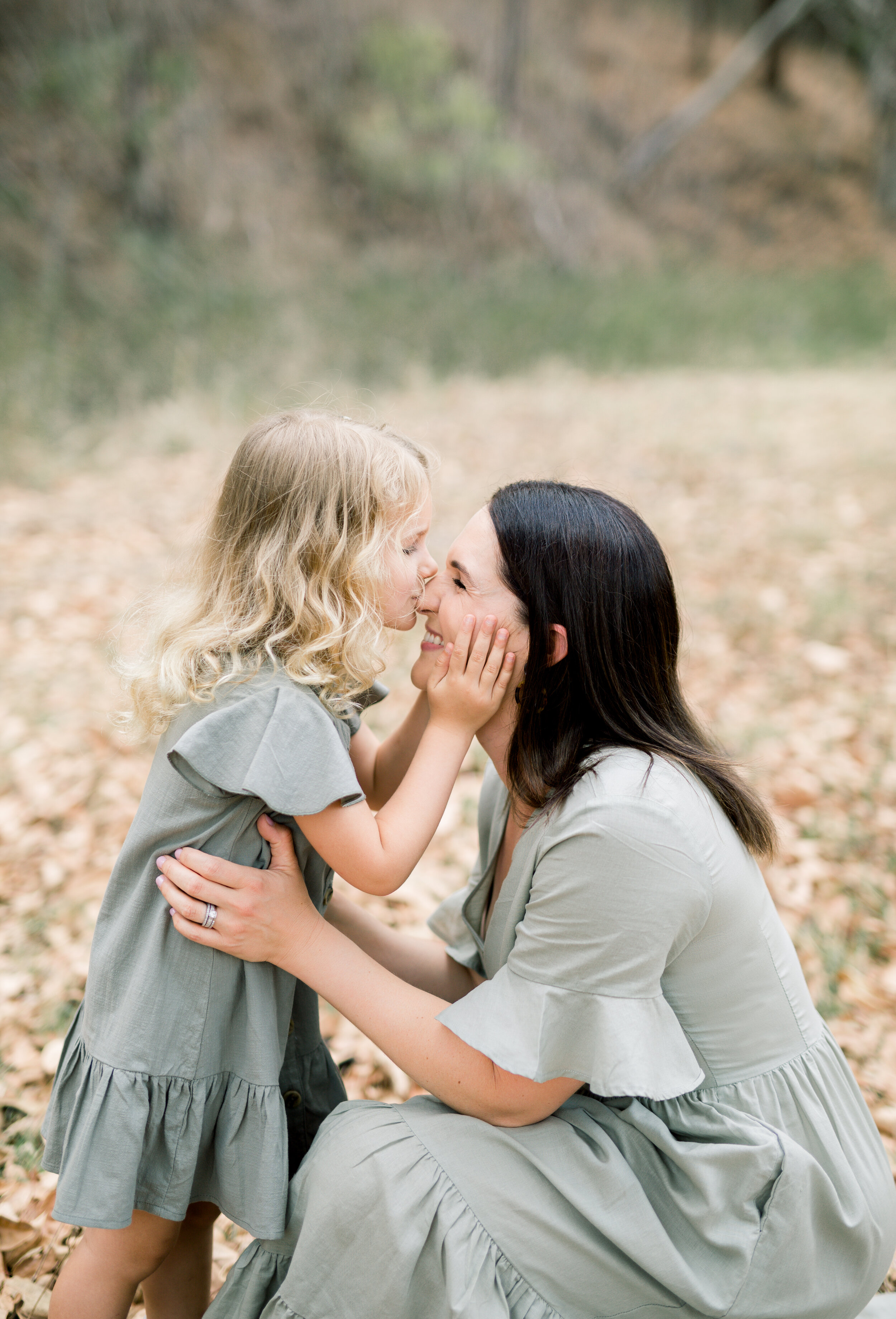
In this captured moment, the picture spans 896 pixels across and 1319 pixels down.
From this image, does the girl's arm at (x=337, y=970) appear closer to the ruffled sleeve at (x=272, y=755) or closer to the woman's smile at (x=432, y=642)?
the ruffled sleeve at (x=272, y=755)

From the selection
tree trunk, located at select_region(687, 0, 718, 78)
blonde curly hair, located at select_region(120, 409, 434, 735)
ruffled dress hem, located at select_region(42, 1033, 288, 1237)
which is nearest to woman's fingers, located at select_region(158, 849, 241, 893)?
blonde curly hair, located at select_region(120, 409, 434, 735)

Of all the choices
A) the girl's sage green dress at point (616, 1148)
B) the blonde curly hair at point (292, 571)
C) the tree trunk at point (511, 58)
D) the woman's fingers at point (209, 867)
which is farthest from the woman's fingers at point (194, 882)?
the tree trunk at point (511, 58)

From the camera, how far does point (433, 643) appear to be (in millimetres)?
2125

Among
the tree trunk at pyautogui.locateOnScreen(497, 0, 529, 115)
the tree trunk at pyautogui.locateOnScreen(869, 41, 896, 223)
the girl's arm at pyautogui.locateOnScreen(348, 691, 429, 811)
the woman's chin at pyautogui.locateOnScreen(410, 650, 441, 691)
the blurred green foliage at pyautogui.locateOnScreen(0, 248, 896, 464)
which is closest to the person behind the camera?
the woman's chin at pyautogui.locateOnScreen(410, 650, 441, 691)

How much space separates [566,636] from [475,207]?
15.1 meters

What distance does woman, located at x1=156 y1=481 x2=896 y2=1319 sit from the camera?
1735mm

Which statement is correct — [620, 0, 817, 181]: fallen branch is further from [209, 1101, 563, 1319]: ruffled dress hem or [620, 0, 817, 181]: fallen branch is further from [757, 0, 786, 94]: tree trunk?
[209, 1101, 563, 1319]: ruffled dress hem

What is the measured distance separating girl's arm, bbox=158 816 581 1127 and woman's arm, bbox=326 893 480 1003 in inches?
16.8

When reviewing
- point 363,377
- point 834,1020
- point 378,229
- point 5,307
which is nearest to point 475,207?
point 378,229

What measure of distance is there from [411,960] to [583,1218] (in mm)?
826

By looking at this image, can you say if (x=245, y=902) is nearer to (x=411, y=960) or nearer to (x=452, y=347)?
(x=411, y=960)

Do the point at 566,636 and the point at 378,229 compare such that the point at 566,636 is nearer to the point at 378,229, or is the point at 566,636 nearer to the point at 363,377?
the point at 363,377

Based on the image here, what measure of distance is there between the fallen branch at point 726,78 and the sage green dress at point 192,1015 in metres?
A: 20.0

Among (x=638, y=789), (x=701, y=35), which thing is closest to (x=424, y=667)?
(x=638, y=789)
